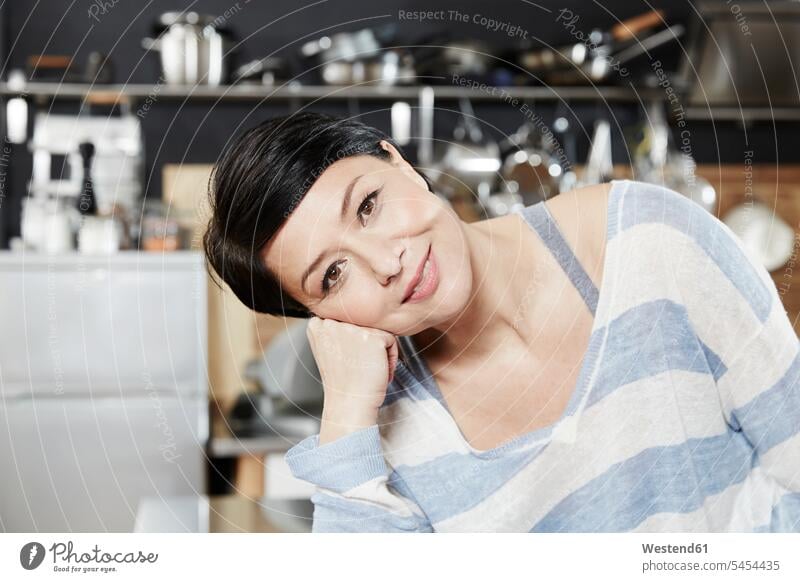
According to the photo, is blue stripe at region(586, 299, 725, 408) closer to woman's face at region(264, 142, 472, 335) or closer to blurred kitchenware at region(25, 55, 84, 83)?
woman's face at region(264, 142, 472, 335)

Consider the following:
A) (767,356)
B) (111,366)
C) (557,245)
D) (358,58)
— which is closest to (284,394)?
(111,366)

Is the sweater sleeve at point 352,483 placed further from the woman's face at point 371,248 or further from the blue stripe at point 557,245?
the blue stripe at point 557,245

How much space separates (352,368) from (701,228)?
266 millimetres

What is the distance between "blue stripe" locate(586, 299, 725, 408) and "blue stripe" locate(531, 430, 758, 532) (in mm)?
56

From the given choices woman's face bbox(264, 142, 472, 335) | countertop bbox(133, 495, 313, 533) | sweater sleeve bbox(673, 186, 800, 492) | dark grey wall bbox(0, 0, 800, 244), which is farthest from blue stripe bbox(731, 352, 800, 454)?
dark grey wall bbox(0, 0, 800, 244)

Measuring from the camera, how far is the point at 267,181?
532mm

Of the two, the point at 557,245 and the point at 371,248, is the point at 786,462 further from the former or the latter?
the point at 371,248

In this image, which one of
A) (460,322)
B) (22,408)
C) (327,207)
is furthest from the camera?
(22,408)

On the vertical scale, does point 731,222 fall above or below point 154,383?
above

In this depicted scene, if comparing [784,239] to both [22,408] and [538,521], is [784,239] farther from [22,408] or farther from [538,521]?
[22,408]

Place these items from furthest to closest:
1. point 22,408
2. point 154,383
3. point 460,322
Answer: point 154,383 < point 22,408 < point 460,322

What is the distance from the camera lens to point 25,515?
623 millimetres
